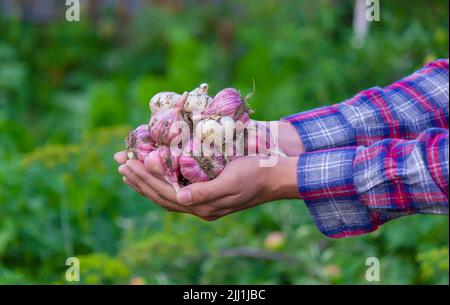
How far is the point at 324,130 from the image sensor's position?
7.95 ft

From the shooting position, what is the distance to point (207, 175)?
211cm

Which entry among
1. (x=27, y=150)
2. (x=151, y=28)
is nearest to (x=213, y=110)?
(x=27, y=150)

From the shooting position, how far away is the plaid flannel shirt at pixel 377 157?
201 cm

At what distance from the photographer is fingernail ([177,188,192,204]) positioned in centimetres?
210

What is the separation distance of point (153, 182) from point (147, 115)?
2.57 metres

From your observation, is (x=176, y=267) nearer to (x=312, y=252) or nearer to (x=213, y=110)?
(x=312, y=252)

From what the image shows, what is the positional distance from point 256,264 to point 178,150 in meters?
1.44
